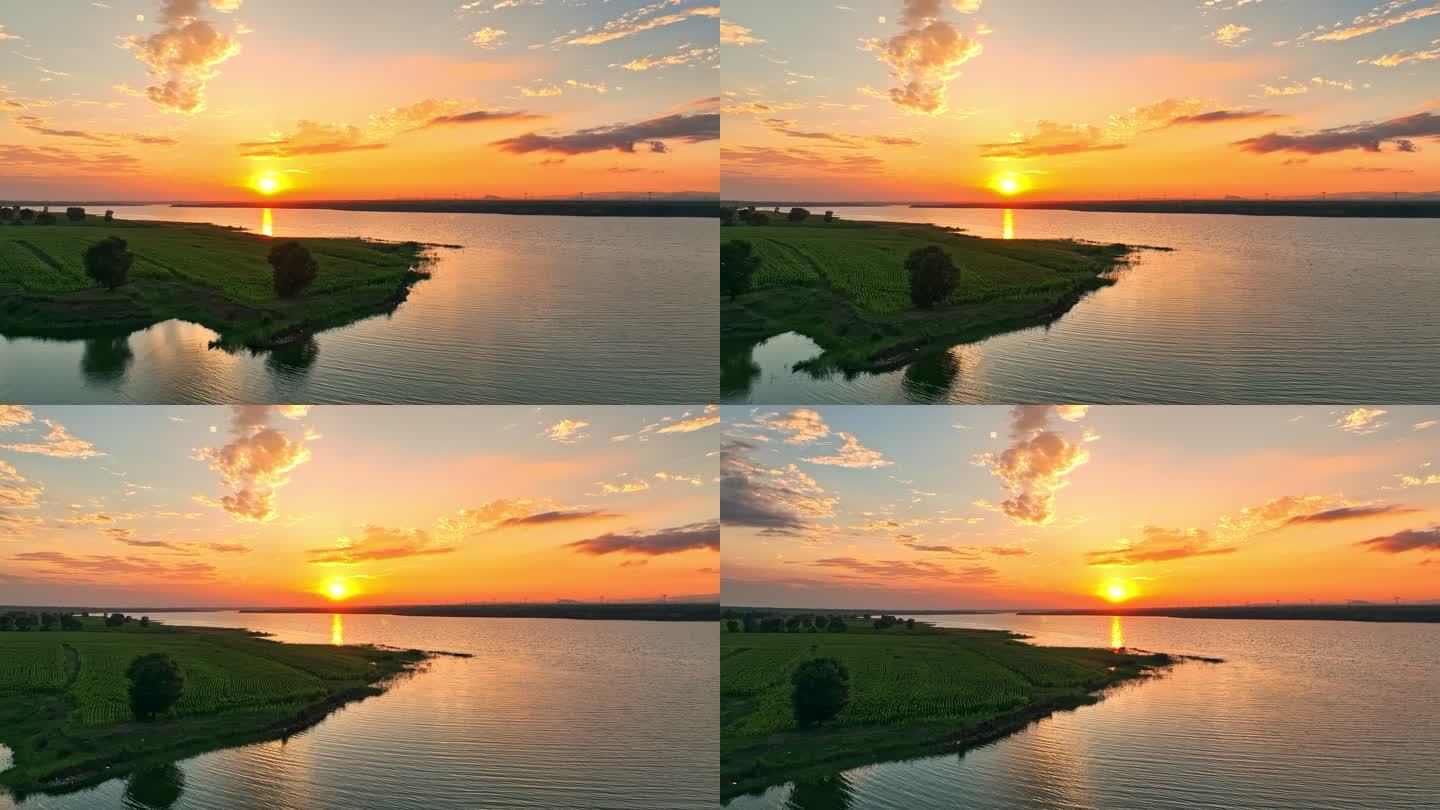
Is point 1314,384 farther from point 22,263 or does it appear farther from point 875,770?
point 22,263

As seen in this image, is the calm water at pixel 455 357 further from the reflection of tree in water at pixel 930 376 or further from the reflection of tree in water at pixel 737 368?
the reflection of tree in water at pixel 930 376

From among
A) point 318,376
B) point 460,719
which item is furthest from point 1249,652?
point 318,376

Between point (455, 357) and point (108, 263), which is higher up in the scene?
point (108, 263)

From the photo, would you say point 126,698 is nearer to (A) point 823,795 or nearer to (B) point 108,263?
(B) point 108,263

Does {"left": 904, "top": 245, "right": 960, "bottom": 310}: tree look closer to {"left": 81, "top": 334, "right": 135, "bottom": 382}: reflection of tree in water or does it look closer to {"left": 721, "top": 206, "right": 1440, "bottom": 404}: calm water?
{"left": 721, "top": 206, "right": 1440, "bottom": 404}: calm water

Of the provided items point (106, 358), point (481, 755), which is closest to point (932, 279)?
point (481, 755)

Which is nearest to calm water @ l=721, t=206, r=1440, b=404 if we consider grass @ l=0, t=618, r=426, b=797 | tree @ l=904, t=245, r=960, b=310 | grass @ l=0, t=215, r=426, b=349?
tree @ l=904, t=245, r=960, b=310

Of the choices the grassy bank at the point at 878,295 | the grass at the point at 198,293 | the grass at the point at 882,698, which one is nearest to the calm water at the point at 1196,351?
the grassy bank at the point at 878,295
